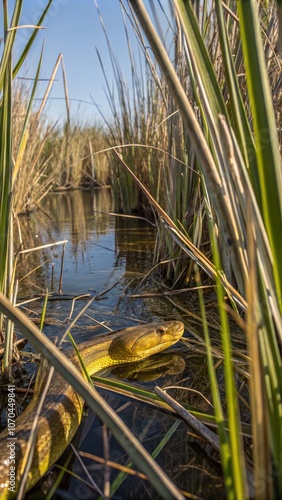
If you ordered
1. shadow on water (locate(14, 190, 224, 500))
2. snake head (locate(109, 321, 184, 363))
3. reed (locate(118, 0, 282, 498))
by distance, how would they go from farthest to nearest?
snake head (locate(109, 321, 184, 363)), shadow on water (locate(14, 190, 224, 500)), reed (locate(118, 0, 282, 498))

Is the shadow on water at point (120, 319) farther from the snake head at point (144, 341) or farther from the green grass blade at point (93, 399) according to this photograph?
the green grass blade at point (93, 399)

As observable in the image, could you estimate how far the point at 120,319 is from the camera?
2342 mm

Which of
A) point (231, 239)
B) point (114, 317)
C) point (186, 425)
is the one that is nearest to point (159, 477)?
point (231, 239)

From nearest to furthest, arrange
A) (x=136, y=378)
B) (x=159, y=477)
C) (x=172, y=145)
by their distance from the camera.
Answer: (x=159, y=477) → (x=136, y=378) → (x=172, y=145)

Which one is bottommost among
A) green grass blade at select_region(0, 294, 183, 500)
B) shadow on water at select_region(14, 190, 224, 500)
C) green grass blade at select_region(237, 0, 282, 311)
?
shadow on water at select_region(14, 190, 224, 500)

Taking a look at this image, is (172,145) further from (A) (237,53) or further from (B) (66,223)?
(B) (66,223)

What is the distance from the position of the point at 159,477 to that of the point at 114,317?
66.1 inches

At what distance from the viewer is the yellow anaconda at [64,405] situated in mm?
1115

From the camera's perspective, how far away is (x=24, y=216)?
319 inches

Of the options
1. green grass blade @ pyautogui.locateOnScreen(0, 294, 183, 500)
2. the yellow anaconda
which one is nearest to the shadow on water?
the yellow anaconda

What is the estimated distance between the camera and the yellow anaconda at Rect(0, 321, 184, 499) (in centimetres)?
112

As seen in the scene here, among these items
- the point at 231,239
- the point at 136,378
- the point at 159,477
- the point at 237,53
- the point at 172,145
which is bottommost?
the point at 136,378

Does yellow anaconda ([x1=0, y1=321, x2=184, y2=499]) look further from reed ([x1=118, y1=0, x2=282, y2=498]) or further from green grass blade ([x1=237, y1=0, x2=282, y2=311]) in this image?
green grass blade ([x1=237, y1=0, x2=282, y2=311])

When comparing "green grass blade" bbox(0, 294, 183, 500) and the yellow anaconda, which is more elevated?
"green grass blade" bbox(0, 294, 183, 500)
